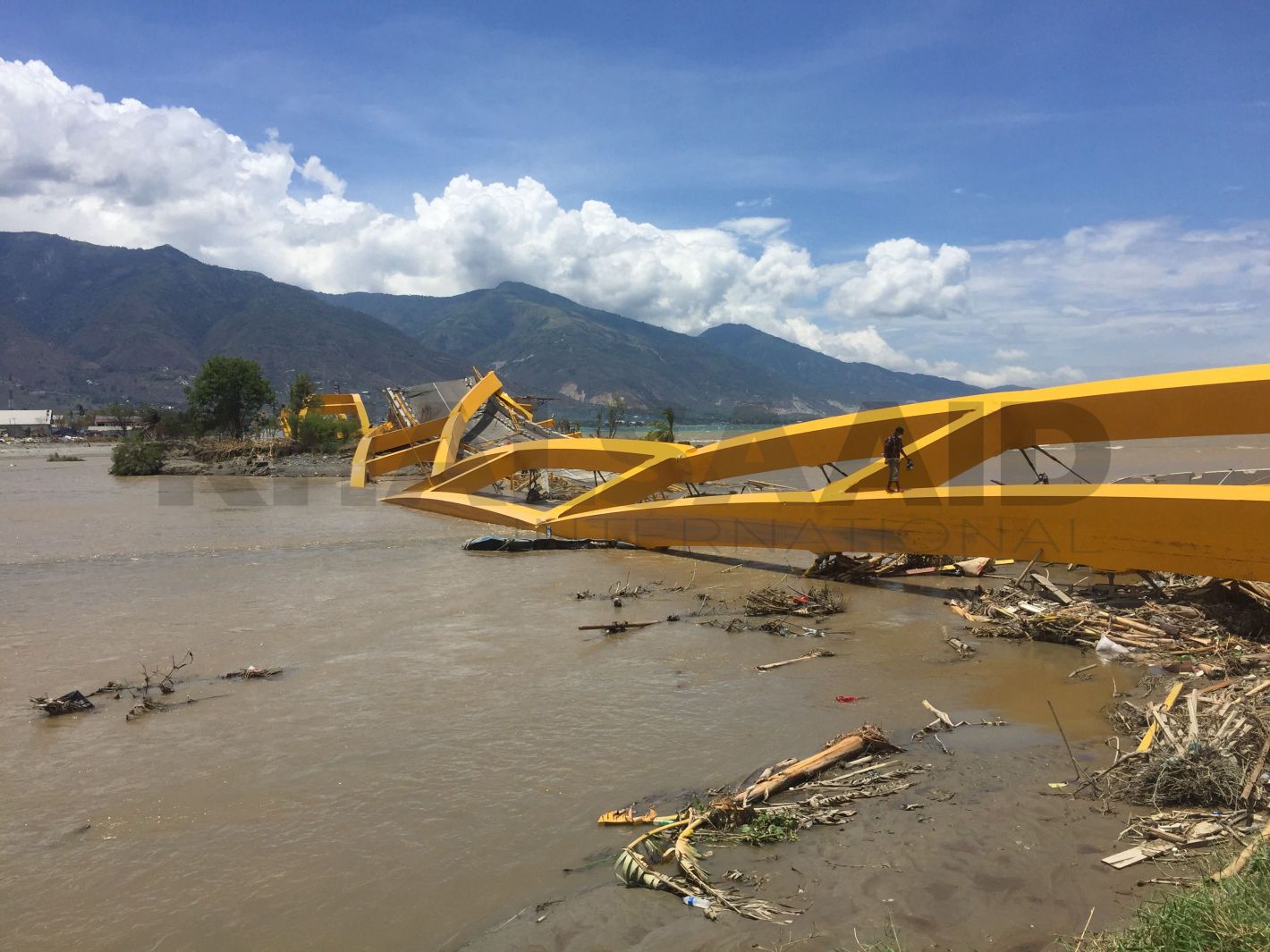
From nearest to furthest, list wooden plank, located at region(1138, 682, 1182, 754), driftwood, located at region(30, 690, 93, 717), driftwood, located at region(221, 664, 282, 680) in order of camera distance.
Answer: wooden plank, located at region(1138, 682, 1182, 754) < driftwood, located at region(30, 690, 93, 717) < driftwood, located at region(221, 664, 282, 680)

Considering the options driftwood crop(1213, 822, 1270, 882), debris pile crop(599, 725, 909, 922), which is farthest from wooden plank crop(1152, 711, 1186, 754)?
debris pile crop(599, 725, 909, 922)

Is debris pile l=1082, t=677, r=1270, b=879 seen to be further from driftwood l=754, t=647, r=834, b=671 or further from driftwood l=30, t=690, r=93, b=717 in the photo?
driftwood l=30, t=690, r=93, b=717

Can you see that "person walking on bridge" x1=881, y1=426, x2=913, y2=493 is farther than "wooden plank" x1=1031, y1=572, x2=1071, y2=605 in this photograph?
Yes

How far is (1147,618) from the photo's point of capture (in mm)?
7434

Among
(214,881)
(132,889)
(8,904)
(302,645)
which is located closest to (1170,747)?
(214,881)

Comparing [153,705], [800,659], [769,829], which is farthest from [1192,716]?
[153,705]

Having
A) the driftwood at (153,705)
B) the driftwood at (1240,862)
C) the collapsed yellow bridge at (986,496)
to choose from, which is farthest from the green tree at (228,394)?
the driftwood at (1240,862)

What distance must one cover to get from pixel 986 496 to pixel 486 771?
6.09m

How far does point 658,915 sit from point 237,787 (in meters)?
2.94

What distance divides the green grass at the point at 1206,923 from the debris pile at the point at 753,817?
1.22 meters

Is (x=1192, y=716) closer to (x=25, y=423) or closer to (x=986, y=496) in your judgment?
(x=986, y=496)

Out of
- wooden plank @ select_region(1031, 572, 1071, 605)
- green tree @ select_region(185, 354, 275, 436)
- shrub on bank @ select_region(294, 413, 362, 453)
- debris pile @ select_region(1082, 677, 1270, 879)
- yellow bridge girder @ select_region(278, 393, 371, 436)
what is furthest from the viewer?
Result: green tree @ select_region(185, 354, 275, 436)

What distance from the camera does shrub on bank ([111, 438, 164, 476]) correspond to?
3316 cm

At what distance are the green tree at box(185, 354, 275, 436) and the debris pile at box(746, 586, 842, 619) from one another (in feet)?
135
